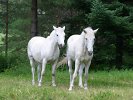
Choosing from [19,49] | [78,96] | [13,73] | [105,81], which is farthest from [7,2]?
[78,96]

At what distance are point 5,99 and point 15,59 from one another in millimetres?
11968

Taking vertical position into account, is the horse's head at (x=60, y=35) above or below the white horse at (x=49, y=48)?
above

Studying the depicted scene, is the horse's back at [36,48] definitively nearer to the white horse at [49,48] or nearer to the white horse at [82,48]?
the white horse at [49,48]

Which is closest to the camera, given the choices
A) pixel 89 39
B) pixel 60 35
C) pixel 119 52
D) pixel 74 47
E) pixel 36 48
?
pixel 89 39

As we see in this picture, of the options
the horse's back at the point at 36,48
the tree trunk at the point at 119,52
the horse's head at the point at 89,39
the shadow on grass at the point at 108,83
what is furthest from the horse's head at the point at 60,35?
the tree trunk at the point at 119,52

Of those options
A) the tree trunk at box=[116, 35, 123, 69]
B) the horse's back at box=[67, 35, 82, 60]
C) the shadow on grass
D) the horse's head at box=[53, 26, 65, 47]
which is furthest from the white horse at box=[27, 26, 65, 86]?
the tree trunk at box=[116, 35, 123, 69]

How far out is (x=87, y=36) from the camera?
13648 mm

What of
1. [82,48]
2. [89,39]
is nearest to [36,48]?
[82,48]

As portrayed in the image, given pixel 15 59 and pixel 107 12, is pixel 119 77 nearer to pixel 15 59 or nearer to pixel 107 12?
pixel 107 12

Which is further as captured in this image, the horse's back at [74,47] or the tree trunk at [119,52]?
the tree trunk at [119,52]

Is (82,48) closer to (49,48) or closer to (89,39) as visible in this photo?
(89,39)

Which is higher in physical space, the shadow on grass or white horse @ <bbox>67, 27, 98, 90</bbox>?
white horse @ <bbox>67, 27, 98, 90</bbox>

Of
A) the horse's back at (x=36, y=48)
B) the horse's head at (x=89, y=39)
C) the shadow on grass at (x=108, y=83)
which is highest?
the horse's head at (x=89, y=39)

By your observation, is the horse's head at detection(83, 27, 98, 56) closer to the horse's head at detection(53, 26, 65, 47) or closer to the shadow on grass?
the horse's head at detection(53, 26, 65, 47)
